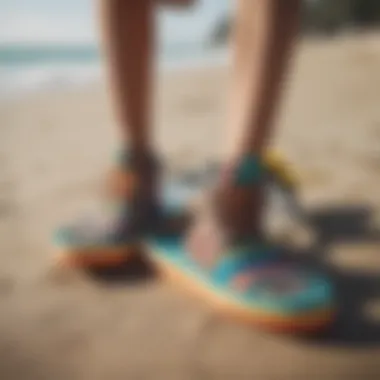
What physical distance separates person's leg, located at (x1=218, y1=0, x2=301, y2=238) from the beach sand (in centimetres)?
15

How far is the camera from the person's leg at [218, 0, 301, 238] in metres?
1.26

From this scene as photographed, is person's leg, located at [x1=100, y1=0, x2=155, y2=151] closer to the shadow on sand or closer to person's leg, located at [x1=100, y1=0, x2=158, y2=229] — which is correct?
person's leg, located at [x1=100, y1=0, x2=158, y2=229]

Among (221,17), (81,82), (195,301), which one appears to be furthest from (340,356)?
(221,17)

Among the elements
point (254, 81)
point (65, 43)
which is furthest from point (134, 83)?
point (65, 43)

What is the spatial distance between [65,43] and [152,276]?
9.60 feet

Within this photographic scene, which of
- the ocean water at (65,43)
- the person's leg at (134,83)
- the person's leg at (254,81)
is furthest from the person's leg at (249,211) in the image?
the ocean water at (65,43)

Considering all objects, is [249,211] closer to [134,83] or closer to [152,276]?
[152,276]

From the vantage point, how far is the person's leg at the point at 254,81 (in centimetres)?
126

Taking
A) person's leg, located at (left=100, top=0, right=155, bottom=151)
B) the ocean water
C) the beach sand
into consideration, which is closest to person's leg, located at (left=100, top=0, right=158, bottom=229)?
person's leg, located at (left=100, top=0, right=155, bottom=151)

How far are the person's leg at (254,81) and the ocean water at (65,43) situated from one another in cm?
215

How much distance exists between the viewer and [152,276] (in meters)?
1.43

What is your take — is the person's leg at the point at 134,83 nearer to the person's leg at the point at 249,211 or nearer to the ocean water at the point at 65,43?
the person's leg at the point at 249,211

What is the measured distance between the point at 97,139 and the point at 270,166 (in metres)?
1.02

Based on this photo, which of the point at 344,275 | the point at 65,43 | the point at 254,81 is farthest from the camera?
the point at 65,43
